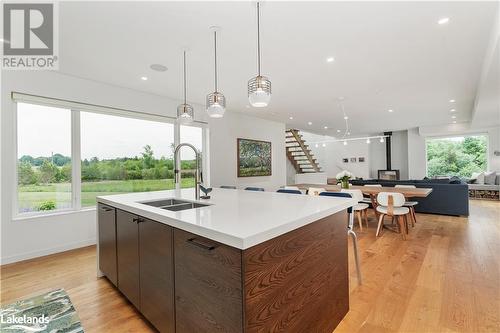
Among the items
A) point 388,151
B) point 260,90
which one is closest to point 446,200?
point 388,151

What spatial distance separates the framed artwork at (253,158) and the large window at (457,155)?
709 cm

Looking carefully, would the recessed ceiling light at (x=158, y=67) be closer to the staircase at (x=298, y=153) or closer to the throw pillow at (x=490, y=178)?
the staircase at (x=298, y=153)

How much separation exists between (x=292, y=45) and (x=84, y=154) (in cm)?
363

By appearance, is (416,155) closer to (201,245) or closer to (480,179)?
(480,179)

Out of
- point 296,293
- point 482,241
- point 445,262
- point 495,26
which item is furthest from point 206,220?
point 482,241

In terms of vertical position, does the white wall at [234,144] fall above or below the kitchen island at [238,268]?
above

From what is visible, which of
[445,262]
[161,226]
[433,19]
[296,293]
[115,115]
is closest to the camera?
[296,293]

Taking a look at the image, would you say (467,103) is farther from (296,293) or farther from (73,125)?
(73,125)

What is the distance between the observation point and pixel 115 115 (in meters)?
4.16

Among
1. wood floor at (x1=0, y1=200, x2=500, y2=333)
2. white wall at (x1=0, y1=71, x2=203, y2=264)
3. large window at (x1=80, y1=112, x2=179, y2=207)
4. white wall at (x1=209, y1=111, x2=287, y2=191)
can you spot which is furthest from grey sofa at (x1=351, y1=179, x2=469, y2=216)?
white wall at (x1=0, y1=71, x2=203, y2=264)

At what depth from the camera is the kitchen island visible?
1063 mm

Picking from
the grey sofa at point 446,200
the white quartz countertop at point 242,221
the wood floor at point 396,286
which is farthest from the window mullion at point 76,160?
the grey sofa at point 446,200

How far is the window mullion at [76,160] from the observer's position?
369 centimetres

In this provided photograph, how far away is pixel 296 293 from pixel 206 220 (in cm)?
65
